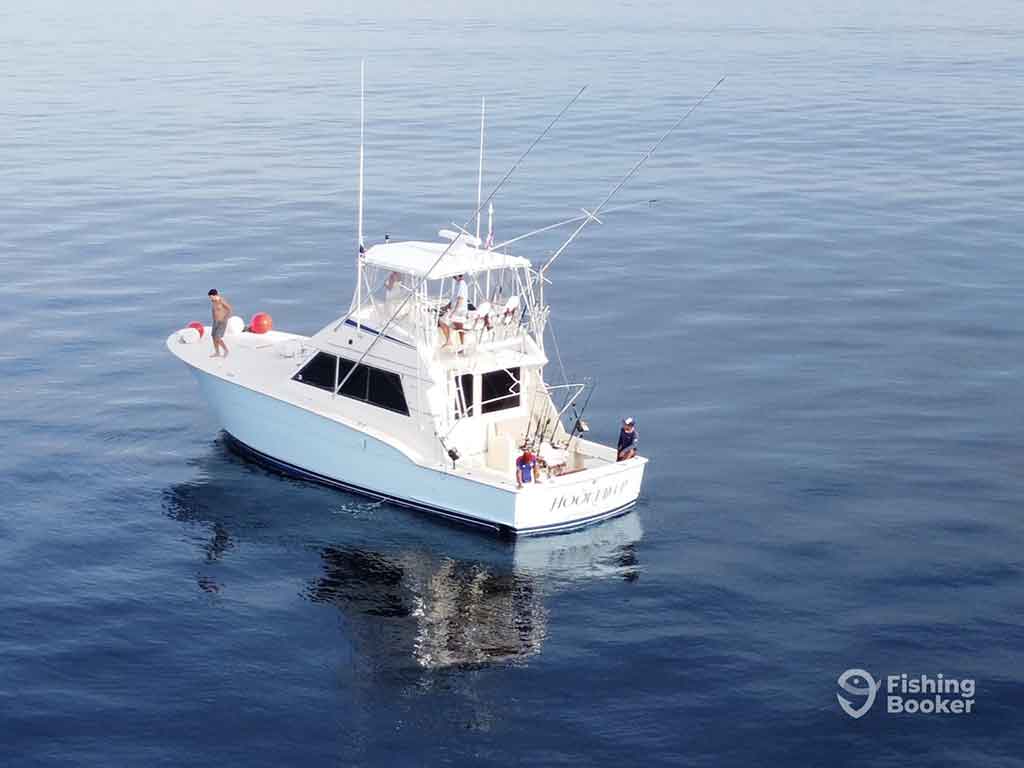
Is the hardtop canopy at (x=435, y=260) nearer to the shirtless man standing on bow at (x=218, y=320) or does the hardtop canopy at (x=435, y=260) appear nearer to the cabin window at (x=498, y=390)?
the cabin window at (x=498, y=390)

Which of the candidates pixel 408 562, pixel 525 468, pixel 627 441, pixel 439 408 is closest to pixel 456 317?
pixel 439 408

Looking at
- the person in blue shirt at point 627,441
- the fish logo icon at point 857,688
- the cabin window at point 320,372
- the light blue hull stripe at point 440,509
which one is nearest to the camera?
the fish logo icon at point 857,688

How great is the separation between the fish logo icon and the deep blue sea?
232 mm

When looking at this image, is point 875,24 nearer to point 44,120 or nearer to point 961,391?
point 44,120

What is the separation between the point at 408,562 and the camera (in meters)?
29.5

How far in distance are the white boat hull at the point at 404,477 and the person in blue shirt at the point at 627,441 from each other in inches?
9.7

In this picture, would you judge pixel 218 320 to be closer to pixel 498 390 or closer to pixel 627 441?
pixel 498 390

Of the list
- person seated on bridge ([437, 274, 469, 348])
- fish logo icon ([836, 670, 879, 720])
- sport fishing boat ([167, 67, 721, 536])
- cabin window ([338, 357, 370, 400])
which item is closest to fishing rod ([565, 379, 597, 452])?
sport fishing boat ([167, 67, 721, 536])

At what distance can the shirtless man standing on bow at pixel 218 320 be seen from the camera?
1347 inches

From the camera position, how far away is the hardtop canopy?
3159 cm

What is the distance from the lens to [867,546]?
29438 millimetres

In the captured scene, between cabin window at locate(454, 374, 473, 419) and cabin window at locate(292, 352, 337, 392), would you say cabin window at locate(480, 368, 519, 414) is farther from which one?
cabin window at locate(292, 352, 337, 392)

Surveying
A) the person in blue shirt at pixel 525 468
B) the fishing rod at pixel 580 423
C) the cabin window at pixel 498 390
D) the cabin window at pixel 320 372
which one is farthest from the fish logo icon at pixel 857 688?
the cabin window at pixel 320 372

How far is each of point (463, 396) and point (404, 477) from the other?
2304 mm
